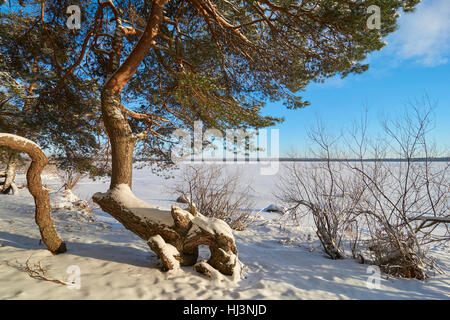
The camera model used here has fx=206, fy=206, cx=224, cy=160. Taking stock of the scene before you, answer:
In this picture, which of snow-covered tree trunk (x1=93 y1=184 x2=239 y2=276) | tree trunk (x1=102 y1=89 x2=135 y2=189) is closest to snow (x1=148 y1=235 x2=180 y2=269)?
snow-covered tree trunk (x1=93 y1=184 x2=239 y2=276)

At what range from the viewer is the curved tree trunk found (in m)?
2.82

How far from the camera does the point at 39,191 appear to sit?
305 centimetres

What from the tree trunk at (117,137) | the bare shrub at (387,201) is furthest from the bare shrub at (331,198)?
the tree trunk at (117,137)

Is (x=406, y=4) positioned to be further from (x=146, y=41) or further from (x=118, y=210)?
(x=118, y=210)

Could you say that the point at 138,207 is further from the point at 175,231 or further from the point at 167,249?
the point at 167,249

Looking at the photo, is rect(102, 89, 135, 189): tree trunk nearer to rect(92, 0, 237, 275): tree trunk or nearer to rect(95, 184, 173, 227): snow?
rect(92, 0, 237, 275): tree trunk

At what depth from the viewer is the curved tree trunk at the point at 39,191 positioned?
2.82 metres

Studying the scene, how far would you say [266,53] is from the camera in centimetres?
433

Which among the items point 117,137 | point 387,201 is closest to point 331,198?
point 387,201

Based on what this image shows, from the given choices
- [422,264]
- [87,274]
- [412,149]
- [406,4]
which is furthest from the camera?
[412,149]
